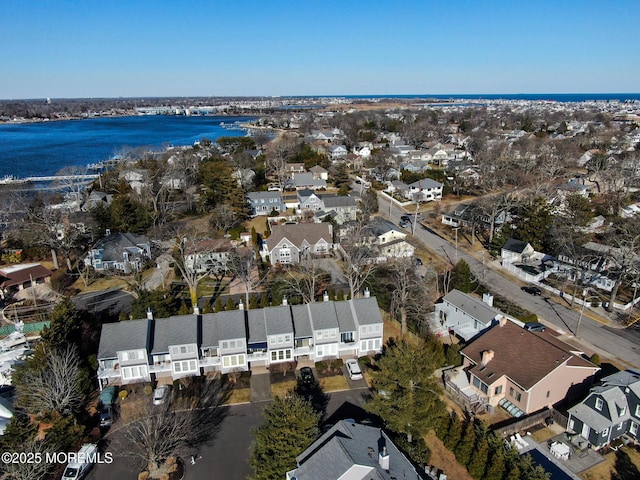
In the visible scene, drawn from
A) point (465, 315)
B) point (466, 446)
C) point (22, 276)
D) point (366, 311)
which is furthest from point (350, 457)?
point (22, 276)

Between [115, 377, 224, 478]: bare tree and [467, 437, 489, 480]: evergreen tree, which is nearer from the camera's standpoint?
[467, 437, 489, 480]: evergreen tree

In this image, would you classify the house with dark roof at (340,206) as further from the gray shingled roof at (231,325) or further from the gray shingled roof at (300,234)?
the gray shingled roof at (231,325)

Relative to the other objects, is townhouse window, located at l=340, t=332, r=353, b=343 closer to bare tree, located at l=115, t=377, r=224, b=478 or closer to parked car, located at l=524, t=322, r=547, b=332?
bare tree, located at l=115, t=377, r=224, b=478

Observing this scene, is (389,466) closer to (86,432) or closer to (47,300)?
(86,432)

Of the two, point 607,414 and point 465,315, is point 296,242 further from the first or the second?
point 607,414

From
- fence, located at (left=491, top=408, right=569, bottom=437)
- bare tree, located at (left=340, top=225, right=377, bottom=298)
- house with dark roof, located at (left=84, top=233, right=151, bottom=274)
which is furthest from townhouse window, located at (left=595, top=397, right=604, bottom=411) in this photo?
house with dark roof, located at (left=84, top=233, right=151, bottom=274)
